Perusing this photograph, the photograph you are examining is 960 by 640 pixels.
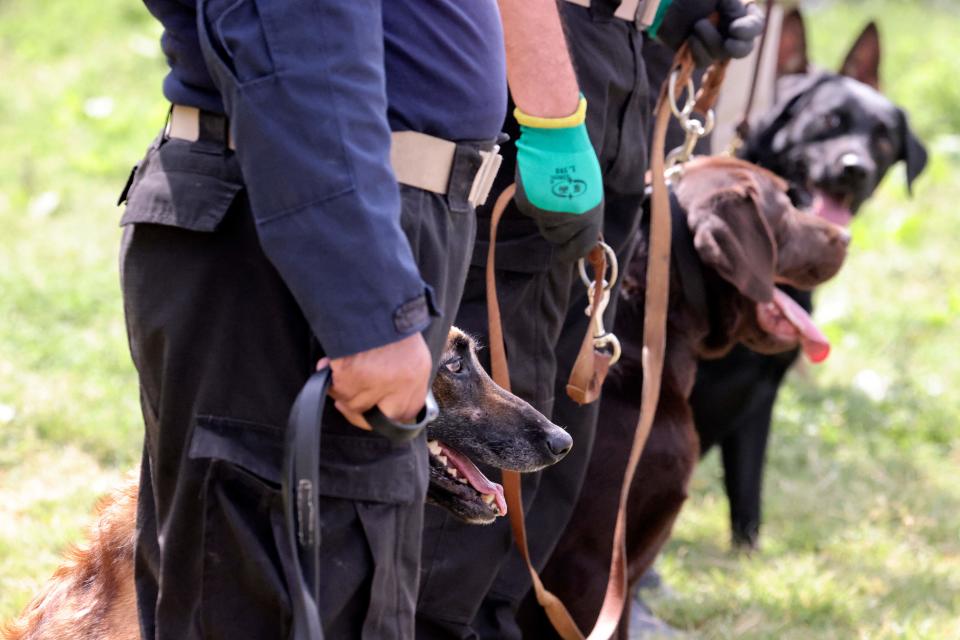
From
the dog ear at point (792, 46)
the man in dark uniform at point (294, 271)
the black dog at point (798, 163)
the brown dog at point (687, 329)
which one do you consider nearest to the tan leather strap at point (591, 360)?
the brown dog at point (687, 329)

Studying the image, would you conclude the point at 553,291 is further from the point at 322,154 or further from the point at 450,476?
the point at 322,154

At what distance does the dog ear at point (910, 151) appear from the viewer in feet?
16.1

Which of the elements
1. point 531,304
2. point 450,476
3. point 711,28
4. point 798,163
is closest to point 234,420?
point 450,476

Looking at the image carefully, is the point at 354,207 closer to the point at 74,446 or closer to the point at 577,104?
the point at 577,104

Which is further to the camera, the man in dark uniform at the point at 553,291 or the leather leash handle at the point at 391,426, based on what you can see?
the man in dark uniform at the point at 553,291

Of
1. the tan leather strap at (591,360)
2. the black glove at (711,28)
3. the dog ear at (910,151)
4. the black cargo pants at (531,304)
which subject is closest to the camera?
the black cargo pants at (531,304)

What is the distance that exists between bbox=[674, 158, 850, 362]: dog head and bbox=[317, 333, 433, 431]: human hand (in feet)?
5.55

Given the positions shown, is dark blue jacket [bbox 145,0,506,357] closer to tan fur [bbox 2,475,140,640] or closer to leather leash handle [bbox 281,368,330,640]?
leather leash handle [bbox 281,368,330,640]

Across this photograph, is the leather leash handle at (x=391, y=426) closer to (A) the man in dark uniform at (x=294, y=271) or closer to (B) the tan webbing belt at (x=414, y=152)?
(A) the man in dark uniform at (x=294, y=271)

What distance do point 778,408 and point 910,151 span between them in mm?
1295

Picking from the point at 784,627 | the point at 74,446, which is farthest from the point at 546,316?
the point at 74,446

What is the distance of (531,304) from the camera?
2.60 meters

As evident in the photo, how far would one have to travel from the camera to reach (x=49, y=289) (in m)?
5.55

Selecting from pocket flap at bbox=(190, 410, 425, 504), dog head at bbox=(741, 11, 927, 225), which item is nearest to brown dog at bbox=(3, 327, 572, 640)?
pocket flap at bbox=(190, 410, 425, 504)
